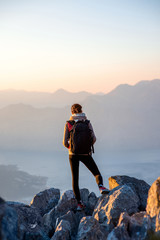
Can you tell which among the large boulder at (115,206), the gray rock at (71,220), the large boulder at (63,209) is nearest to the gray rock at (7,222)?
the large boulder at (115,206)

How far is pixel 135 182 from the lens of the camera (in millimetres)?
12023

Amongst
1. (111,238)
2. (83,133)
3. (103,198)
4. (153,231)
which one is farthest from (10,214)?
(103,198)

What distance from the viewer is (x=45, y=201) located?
1377cm

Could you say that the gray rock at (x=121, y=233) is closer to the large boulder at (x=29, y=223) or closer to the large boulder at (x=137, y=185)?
the large boulder at (x=29, y=223)

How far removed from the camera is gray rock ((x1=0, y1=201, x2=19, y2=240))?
5189 millimetres

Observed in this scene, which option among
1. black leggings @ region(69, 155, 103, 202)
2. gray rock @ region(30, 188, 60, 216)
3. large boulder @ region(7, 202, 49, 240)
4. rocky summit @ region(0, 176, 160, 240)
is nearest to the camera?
rocky summit @ region(0, 176, 160, 240)

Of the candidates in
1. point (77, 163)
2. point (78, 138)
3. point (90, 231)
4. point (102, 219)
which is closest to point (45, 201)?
point (77, 163)

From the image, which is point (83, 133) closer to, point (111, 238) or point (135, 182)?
point (111, 238)

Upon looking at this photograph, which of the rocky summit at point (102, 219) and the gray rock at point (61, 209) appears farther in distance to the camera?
the gray rock at point (61, 209)

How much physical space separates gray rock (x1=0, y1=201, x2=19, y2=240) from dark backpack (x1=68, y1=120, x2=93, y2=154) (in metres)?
3.70

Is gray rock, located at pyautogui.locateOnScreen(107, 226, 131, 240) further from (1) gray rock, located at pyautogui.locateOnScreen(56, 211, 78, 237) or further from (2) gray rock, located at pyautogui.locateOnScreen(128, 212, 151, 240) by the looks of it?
(1) gray rock, located at pyautogui.locateOnScreen(56, 211, 78, 237)

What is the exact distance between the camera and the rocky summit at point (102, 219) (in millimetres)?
6500

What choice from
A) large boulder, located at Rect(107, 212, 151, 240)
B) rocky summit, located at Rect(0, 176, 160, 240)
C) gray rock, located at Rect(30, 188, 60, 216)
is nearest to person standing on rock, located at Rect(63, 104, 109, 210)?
rocky summit, located at Rect(0, 176, 160, 240)

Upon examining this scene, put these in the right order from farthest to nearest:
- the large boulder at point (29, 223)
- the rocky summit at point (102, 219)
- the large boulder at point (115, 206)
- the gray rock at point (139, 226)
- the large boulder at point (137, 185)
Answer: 1. the large boulder at point (137, 185)
2. the large boulder at point (115, 206)
3. the large boulder at point (29, 223)
4. the gray rock at point (139, 226)
5. the rocky summit at point (102, 219)
